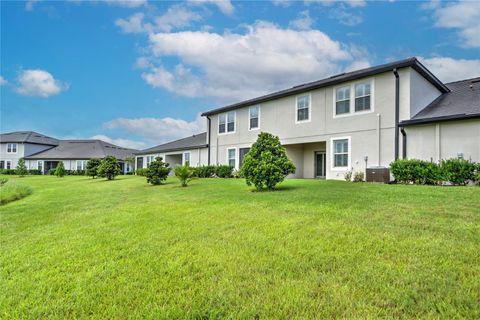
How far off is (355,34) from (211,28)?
8309 mm

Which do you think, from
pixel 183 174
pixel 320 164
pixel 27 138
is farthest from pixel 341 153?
pixel 27 138

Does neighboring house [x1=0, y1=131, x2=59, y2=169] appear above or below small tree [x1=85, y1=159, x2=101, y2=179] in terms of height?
above

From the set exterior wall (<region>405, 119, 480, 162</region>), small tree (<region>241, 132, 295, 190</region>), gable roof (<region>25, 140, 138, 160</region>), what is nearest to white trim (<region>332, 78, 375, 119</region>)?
exterior wall (<region>405, 119, 480, 162</region>)

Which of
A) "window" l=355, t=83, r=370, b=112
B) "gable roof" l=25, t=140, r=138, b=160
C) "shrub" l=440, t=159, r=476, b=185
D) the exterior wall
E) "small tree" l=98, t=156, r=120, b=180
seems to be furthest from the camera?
"gable roof" l=25, t=140, r=138, b=160

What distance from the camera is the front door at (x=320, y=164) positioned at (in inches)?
682

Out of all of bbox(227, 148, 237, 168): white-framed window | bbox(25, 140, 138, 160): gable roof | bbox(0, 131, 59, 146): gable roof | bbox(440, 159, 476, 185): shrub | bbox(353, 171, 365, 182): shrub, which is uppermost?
bbox(0, 131, 59, 146): gable roof

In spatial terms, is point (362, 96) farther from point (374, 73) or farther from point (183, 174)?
point (183, 174)

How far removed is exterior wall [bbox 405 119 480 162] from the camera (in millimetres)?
10820

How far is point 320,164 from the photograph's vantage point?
1753 cm

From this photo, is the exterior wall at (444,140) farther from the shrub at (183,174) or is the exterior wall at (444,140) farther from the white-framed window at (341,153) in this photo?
the shrub at (183,174)

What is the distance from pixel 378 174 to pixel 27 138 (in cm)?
5228

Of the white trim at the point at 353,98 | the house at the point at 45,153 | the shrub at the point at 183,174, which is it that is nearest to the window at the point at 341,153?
the white trim at the point at 353,98

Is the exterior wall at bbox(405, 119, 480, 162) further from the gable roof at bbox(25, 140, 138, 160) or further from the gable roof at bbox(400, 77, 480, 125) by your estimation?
the gable roof at bbox(25, 140, 138, 160)

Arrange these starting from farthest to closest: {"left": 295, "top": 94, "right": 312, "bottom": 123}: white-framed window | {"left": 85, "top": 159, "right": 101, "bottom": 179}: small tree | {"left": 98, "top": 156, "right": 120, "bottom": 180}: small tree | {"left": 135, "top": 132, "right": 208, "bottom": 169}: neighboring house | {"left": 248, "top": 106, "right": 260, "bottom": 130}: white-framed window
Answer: {"left": 85, "top": 159, "right": 101, "bottom": 179}: small tree → {"left": 135, "top": 132, "right": 208, "bottom": 169}: neighboring house → {"left": 98, "top": 156, "right": 120, "bottom": 180}: small tree → {"left": 248, "top": 106, "right": 260, "bottom": 130}: white-framed window → {"left": 295, "top": 94, "right": 312, "bottom": 123}: white-framed window
